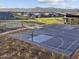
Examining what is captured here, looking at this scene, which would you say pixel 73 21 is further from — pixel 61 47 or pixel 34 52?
pixel 34 52

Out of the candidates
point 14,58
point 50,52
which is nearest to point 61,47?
point 50,52

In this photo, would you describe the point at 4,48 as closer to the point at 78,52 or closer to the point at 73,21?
the point at 78,52

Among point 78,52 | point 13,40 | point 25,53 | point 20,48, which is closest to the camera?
point 78,52

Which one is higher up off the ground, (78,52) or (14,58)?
(78,52)

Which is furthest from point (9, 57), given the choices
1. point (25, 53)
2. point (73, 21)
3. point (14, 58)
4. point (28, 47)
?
point (73, 21)

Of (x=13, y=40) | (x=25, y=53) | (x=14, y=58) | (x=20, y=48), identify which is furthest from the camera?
(x=13, y=40)

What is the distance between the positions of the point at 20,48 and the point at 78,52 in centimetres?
423

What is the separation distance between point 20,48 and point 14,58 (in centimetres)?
154

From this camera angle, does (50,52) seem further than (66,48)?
No

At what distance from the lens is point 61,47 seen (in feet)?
40.0

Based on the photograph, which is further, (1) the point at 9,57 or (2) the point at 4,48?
(2) the point at 4,48

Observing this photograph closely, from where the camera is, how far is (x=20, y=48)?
11344 millimetres

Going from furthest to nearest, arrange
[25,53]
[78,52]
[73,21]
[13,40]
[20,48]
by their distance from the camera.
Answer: [73,21], [13,40], [20,48], [25,53], [78,52]

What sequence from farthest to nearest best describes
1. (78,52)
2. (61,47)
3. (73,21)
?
(73,21) → (61,47) → (78,52)
